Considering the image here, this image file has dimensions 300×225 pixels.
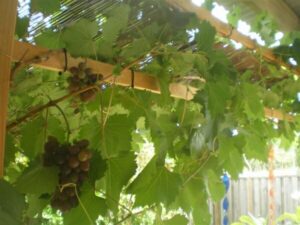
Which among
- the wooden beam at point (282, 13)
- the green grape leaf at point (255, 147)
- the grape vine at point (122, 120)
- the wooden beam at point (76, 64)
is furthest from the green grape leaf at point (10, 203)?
the wooden beam at point (282, 13)

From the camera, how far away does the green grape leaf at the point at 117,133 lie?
786mm

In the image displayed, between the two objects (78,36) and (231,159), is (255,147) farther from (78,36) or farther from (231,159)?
(78,36)

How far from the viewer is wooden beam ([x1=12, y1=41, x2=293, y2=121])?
683 mm

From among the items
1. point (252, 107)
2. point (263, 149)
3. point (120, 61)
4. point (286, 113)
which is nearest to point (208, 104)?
point (120, 61)

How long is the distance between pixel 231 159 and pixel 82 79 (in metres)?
0.57

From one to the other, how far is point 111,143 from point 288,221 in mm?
4272

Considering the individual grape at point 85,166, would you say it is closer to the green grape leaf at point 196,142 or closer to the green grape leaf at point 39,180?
the green grape leaf at point 39,180

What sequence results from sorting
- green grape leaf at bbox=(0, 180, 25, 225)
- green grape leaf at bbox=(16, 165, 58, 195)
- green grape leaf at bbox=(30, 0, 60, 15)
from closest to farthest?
1. green grape leaf at bbox=(0, 180, 25, 225)
2. green grape leaf at bbox=(16, 165, 58, 195)
3. green grape leaf at bbox=(30, 0, 60, 15)

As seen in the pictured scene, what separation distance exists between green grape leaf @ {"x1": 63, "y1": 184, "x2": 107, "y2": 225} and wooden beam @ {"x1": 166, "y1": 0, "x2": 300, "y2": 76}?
550 mm

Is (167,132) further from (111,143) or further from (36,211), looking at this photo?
(36,211)

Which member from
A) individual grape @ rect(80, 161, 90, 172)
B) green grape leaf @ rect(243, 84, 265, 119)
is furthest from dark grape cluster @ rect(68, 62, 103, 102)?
green grape leaf @ rect(243, 84, 265, 119)

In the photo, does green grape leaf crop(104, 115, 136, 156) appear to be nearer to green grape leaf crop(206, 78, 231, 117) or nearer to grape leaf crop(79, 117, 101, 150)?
grape leaf crop(79, 117, 101, 150)

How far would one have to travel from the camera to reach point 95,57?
870 mm

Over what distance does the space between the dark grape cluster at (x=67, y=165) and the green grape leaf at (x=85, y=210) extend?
0.05 m
